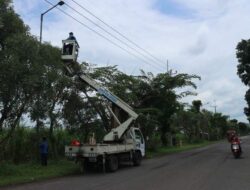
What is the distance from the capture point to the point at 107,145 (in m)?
21.2

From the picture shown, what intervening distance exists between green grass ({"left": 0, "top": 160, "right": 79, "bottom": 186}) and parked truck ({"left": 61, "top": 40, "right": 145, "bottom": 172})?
2.61 feet

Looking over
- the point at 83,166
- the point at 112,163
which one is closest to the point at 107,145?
the point at 112,163

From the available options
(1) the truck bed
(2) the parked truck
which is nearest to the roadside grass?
(2) the parked truck

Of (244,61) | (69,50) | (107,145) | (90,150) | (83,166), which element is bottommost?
(83,166)

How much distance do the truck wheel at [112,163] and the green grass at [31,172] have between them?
1.71 meters

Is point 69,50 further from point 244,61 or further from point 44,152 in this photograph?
point 244,61

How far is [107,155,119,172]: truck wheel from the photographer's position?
21.0 m

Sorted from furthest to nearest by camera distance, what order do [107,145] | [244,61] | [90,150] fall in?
[244,61] < [107,145] < [90,150]

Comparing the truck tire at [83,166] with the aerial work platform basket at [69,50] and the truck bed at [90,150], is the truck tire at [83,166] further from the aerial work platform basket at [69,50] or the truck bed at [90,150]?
the aerial work platform basket at [69,50]

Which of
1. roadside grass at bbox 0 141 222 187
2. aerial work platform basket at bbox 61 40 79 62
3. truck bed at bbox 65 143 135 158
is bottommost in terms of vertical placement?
roadside grass at bbox 0 141 222 187

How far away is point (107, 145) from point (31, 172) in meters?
3.90

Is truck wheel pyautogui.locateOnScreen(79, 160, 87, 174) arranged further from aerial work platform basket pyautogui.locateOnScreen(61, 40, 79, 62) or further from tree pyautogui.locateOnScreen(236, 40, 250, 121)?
tree pyautogui.locateOnScreen(236, 40, 250, 121)

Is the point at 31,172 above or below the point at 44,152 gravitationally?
below

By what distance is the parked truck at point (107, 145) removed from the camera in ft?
68.5
